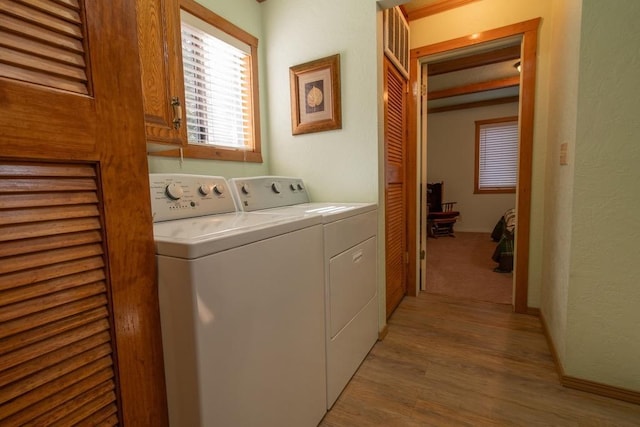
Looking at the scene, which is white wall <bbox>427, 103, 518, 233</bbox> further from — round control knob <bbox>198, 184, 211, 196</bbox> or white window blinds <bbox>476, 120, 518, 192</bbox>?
round control knob <bbox>198, 184, 211, 196</bbox>

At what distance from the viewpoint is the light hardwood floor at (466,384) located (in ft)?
4.22

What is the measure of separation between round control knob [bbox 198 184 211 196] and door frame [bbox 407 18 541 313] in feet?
5.83

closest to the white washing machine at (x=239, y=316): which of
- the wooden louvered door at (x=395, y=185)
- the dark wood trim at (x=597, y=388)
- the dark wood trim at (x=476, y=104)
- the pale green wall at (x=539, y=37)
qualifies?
the wooden louvered door at (x=395, y=185)

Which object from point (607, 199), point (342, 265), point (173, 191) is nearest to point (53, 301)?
point (173, 191)

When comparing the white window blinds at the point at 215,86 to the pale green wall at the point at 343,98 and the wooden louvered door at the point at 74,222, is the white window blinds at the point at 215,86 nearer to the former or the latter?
the pale green wall at the point at 343,98

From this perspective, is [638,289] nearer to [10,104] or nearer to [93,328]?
[93,328]

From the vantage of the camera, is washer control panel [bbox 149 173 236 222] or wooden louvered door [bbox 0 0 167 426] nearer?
wooden louvered door [bbox 0 0 167 426]

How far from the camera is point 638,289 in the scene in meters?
1.29

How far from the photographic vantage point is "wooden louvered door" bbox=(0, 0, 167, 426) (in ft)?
1.68

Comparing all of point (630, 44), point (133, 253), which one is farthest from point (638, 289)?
point (133, 253)

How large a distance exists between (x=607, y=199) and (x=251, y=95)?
2.04m

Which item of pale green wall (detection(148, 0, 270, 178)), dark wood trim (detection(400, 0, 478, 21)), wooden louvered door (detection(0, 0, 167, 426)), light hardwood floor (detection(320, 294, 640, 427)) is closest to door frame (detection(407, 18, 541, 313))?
dark wood trim (detection(400, 0, 478, 21))

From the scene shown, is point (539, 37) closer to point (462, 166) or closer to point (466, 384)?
point (466, 384)

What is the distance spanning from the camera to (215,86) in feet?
5.83
